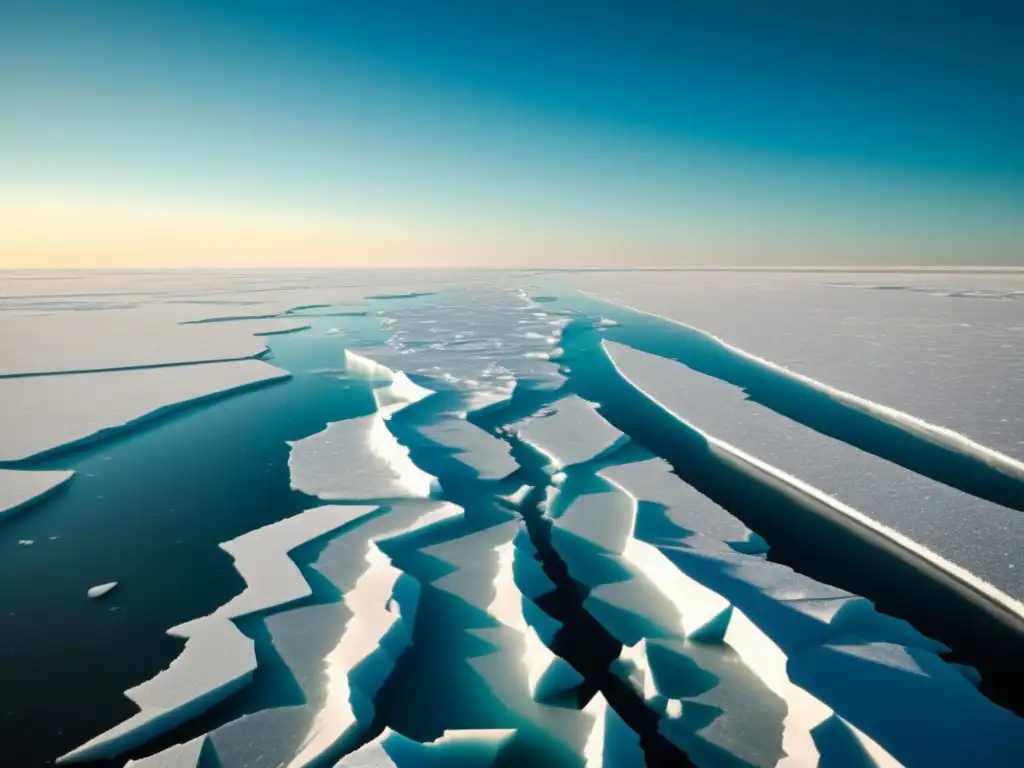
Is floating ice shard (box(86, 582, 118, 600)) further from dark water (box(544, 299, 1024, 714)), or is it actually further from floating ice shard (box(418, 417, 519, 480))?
dark water (box(544, 299, 1024, 714))

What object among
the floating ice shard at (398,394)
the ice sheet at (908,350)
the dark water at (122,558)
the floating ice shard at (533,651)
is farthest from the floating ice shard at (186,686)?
the ice sheet at (908,350)

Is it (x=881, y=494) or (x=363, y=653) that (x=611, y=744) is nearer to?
(x=363, y=653)

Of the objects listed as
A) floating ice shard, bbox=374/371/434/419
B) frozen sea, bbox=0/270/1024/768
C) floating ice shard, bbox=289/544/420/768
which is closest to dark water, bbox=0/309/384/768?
frozen sea, bbox=0/270/1024/768

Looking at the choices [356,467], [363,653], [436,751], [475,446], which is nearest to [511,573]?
[363,653]

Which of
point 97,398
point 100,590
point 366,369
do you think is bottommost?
point 366,369

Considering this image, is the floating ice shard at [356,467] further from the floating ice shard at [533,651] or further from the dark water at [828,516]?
the dark water at [828,516]
